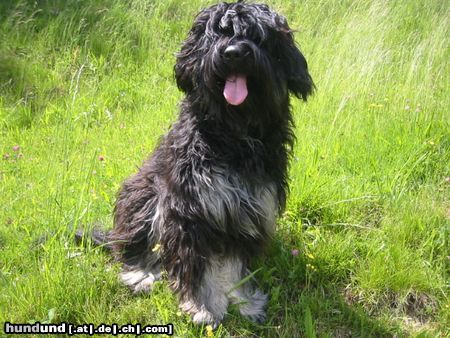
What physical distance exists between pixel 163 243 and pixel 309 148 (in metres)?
1.57

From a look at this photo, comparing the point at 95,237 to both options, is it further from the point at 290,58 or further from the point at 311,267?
the point at 290,58

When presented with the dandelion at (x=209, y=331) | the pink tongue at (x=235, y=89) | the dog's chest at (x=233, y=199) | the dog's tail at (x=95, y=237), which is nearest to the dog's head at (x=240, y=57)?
the pink tongue at (x=235, y=89)

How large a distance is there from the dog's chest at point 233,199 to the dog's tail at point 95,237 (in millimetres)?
650

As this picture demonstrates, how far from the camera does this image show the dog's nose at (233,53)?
88.7 inches

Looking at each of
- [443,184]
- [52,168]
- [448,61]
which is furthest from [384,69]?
[52,168]

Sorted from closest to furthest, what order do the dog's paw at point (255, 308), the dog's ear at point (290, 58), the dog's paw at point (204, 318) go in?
the dog's ear at point (290, 58), the dog's paw at point (204, 318), the dog's paw at point (255, 308)

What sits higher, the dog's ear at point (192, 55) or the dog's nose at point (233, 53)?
the dog's nose at point (233, 53)

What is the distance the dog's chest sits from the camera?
2496 millimetres

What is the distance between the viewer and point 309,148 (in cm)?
381

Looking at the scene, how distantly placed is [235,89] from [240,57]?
15 centimetres

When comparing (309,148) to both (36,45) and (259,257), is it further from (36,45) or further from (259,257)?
(36,45)

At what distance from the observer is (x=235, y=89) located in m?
2.34

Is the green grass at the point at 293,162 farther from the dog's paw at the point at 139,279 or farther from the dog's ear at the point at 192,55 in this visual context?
the dog's ear at the point at 192,55

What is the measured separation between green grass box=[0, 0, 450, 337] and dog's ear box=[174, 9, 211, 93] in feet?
1.66
